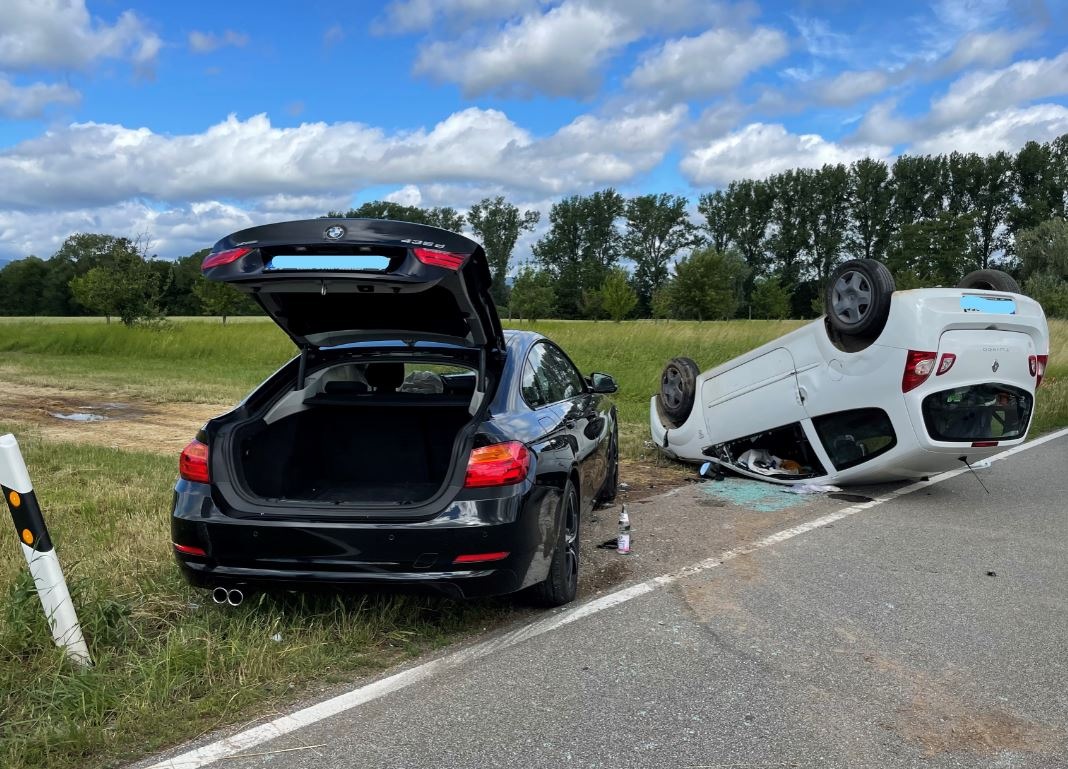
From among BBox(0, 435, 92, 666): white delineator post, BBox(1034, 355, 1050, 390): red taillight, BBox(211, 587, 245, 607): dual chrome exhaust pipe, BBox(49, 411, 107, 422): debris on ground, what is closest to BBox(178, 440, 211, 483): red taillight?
BBox(211, 587, 245, 607): dual chrome exhaust pipe

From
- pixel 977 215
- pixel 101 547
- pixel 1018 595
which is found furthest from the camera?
pixel 977 215

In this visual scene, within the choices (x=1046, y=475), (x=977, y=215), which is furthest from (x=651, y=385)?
(x=977, y=215)

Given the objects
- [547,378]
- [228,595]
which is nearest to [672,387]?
[547,378]

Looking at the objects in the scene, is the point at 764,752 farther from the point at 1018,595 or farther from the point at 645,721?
the point at 1018,595

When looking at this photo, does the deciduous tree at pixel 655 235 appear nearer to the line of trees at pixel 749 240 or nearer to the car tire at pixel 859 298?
the line of trees at pixel 749 240

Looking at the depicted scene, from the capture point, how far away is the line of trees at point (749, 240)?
206 ft

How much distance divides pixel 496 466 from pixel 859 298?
4.07 meters

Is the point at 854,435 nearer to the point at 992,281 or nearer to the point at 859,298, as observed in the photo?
the point at 859,298

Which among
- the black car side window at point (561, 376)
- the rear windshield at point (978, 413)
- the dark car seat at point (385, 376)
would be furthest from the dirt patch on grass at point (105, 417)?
the rear windshield at point (978, 413)

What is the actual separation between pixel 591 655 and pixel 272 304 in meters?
2.39

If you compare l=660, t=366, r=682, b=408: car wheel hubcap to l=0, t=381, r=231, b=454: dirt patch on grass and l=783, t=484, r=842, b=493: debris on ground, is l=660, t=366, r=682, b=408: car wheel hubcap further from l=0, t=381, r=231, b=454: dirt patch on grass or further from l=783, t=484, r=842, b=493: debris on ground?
l=0, t=381, r=231, b=454: dirt patch on grass

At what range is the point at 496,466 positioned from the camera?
3.63 m

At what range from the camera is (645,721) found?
3.04 m

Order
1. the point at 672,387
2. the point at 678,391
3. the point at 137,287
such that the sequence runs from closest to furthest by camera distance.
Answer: the point at 678,391 < the point at 672,387 < the point at 137,287
